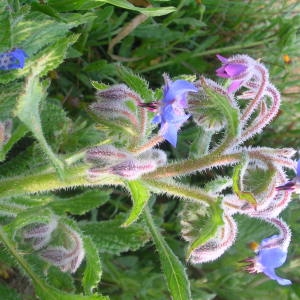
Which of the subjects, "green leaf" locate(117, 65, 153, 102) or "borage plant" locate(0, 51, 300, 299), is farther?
"green leaf" locate(117, 65, 153, 102)

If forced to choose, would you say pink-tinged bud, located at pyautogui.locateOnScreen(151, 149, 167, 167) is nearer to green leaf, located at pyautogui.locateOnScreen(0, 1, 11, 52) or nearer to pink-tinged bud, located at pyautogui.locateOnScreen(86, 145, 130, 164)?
pink-tinged bud, located at pyautogui.locateOnScreen(86, 145, 130, 164)

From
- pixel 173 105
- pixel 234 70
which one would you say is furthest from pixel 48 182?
pixel 234 70

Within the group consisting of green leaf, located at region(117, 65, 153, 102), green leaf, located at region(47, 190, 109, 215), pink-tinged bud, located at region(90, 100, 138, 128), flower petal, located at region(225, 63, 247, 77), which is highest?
flower petal, located at region(225, 63, 247, 77)

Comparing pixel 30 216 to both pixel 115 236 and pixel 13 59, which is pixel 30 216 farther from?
pixel 115 236

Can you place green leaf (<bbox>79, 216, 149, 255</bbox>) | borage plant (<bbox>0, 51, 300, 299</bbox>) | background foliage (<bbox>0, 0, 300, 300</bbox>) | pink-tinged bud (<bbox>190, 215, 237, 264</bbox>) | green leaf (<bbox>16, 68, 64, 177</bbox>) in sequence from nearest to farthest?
green leaf (<bbox>16, 68, 64, 177</bbox>) < borage plant (<bbox>0, 51, 300, 299</bbox>) < pink-tinged bud (<bbox>190, 215, 237, 264</bbox>) < background foliage (<bbox>0, 0, 300, 300</bbox>) < green leaf (<bbox>79, 216, 149, 255</bbox>)

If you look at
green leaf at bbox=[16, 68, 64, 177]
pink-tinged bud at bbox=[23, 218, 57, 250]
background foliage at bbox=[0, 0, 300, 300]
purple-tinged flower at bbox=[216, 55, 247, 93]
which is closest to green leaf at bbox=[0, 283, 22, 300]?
background foliage at bbox=[0, 0, 300, 300]

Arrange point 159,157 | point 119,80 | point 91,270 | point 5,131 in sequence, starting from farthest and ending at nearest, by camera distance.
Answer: point 119,80 < point 5,131 < point 91,270 < point 159,157

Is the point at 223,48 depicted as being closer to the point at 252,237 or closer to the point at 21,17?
the point at 252,237

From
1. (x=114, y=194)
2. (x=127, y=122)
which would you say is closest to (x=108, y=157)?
(x=127, y=122)

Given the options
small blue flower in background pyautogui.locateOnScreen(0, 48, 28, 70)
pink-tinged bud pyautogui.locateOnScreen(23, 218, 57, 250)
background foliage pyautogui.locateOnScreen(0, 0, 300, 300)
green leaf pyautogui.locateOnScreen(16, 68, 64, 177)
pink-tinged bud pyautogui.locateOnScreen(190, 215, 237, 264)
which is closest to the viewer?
green leaf pyautogui.locateOnScreen(16, 68, 64, 177)
